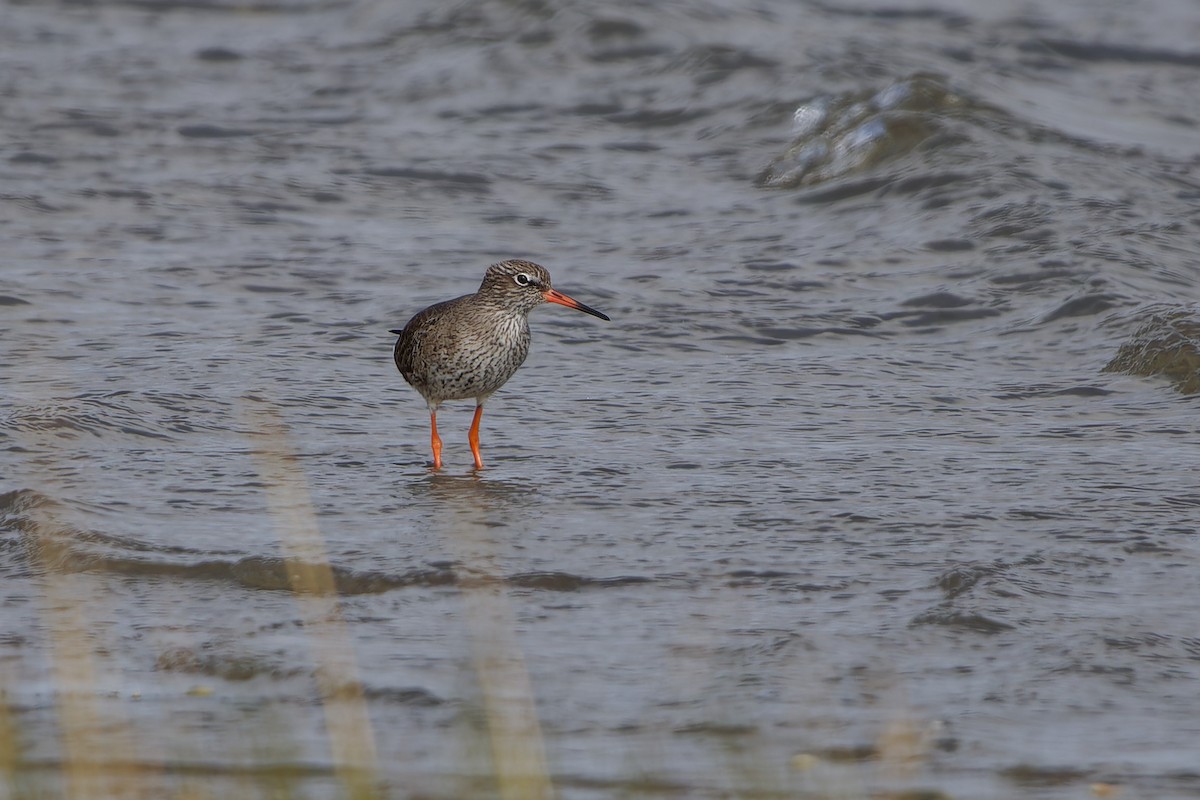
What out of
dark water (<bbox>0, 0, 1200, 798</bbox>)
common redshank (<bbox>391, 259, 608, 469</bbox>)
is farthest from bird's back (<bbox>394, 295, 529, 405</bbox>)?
dark water (<bbox>0, 0, 1200, 798</bbox>)

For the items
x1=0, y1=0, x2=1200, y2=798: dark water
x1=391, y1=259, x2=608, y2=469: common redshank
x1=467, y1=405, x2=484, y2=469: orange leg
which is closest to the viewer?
x1=0, y1=0, x2=1200, y2=798: dark water

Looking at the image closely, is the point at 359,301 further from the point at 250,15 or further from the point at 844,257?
the point at 250,15

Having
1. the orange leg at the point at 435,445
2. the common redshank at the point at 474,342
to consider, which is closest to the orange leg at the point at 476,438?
the common redshank at the point at 474,342

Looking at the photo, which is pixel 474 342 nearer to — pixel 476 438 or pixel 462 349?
pixel 462 349

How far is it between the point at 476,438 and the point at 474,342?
0.42 metres

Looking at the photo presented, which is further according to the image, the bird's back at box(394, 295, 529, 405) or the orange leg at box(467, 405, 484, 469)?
the bird's back at box(394, 295, 529, 405)

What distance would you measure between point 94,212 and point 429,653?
284 inches

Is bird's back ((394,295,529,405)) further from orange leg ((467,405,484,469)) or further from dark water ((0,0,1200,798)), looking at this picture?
dark water ((0,0,1200,798))

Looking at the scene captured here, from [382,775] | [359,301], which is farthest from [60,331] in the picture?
[382,775]

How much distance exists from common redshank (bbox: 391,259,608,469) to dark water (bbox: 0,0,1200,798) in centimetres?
27

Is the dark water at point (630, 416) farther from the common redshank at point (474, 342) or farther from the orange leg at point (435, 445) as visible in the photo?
the common redshank at point (474, 342)

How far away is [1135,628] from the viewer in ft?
17.0

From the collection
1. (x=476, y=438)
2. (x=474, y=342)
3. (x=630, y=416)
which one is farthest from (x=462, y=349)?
(x=630, y=416)

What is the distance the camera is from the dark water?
466cm
